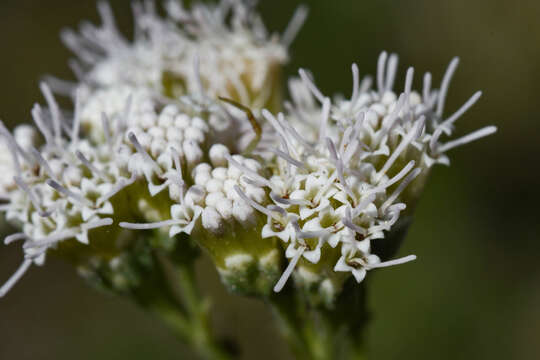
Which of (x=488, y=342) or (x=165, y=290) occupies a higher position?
(x=165, y=290)

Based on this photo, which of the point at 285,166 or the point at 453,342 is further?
the point at 453,342

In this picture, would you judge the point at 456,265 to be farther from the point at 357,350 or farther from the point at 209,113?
the point at 209,113

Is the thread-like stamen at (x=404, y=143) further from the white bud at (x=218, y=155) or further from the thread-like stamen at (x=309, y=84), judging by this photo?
the white bud at (x=218, y=155)

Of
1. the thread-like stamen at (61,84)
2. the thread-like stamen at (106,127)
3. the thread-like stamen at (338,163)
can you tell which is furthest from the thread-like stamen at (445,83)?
the thread-like stamen at (61,84)

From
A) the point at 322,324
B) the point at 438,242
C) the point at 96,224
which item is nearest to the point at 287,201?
the point at 96,224

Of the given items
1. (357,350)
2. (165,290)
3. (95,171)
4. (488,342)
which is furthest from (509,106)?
A: (95,171)

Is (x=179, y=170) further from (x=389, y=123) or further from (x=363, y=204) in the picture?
(x=389, y=123)
